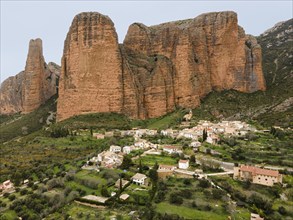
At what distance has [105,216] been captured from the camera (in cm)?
2698

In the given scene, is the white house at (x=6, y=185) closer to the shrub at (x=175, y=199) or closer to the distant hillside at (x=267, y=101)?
the shrub at (x=175, y=199)

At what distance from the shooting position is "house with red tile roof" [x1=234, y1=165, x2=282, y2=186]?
3266cm

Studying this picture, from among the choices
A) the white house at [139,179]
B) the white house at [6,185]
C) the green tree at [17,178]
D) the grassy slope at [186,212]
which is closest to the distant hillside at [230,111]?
the green tree at [17,178]

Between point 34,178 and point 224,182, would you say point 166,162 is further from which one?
point 34,178

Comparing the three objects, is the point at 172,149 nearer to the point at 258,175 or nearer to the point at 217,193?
the point at 258,175

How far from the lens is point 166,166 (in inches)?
1459

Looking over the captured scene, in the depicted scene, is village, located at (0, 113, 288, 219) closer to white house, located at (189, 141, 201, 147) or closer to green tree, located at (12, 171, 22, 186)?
white house, located at (189, 141, 201, 147)

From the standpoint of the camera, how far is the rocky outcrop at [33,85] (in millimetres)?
93500

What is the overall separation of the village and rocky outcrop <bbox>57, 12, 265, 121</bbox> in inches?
880

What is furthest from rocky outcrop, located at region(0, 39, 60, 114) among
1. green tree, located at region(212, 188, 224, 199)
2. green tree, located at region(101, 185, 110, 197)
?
green tree, located at region(212, 188, 224, 199)

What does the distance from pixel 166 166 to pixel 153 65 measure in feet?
149

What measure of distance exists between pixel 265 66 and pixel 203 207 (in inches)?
2966

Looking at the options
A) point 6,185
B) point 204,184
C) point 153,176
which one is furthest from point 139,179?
point 6,185

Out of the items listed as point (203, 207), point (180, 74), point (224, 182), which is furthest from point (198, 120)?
point (203, 207)
